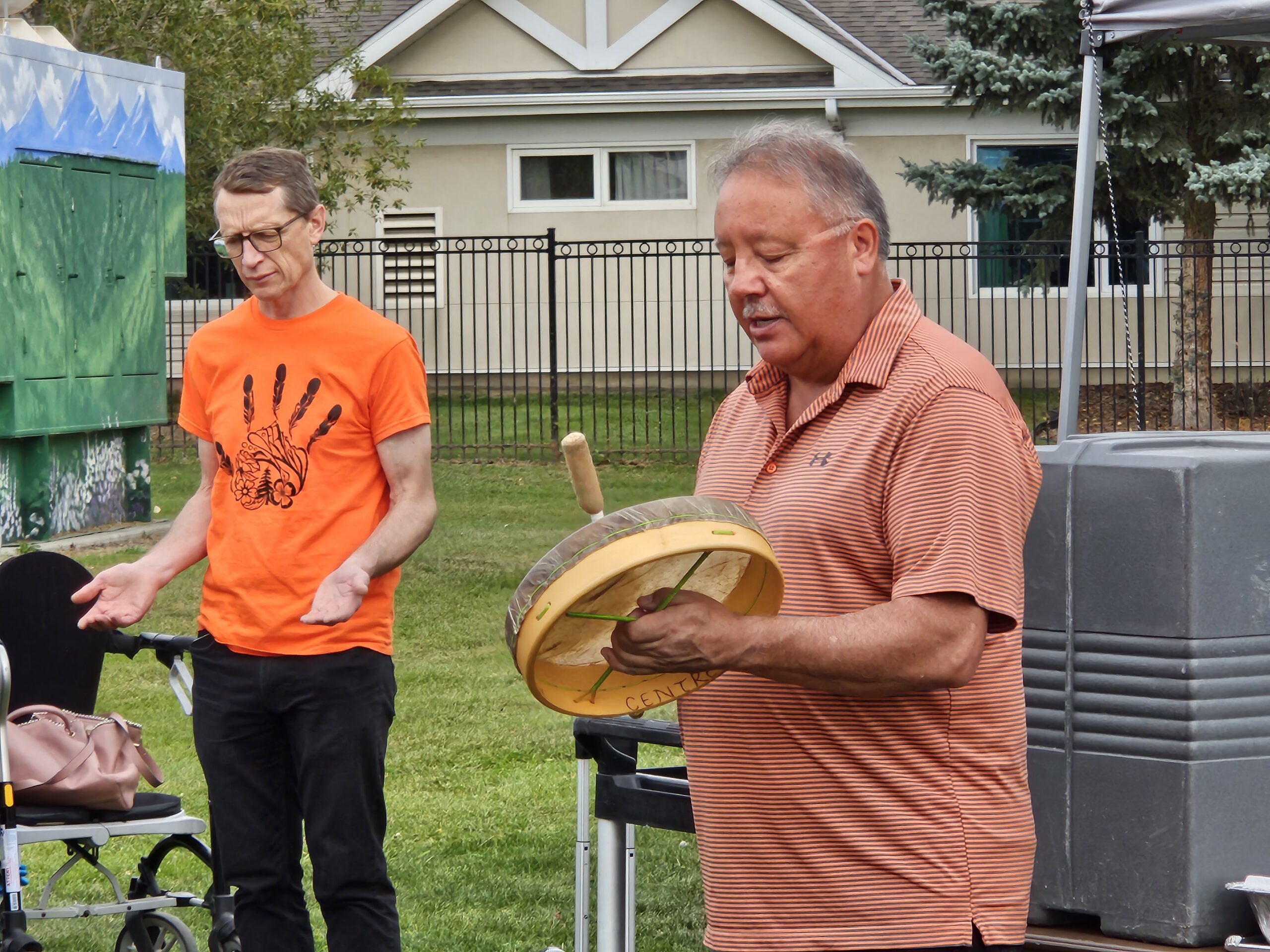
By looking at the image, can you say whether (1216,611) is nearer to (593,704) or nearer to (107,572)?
(593,704)

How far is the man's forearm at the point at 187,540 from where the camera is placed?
149 inches

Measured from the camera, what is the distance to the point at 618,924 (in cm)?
308

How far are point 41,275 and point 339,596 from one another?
8.15m

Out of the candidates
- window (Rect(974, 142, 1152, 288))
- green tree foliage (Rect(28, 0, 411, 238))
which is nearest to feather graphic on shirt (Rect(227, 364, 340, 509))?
green tree foliage (Rect(28, 0, 411, 238))

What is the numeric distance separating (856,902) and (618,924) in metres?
1.05

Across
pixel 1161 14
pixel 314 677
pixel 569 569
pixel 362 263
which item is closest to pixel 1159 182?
pixel 362 263

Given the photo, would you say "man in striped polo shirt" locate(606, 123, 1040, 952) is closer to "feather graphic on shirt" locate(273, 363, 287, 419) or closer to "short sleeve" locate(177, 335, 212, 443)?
"feather graphic on shirt" locate(273, 363, 287, 419)

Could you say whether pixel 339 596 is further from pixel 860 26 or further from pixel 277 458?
pixel 860 26

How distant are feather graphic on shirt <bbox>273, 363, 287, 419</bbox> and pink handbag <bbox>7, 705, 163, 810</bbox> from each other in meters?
1.27

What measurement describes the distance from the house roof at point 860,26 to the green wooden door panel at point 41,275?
873 cm

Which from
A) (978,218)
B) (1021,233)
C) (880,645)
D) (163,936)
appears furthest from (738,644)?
(1021,233)

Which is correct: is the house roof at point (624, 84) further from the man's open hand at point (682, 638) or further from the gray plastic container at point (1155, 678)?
the man's open hand at point (682, 638)

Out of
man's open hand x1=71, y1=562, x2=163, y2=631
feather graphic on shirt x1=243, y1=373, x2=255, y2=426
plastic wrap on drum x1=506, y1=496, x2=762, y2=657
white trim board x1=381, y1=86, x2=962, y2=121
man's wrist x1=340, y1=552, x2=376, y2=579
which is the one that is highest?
white trim board x1=381, y1=86, x2=962, y2=121

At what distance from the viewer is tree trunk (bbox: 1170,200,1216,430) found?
52.5ft
